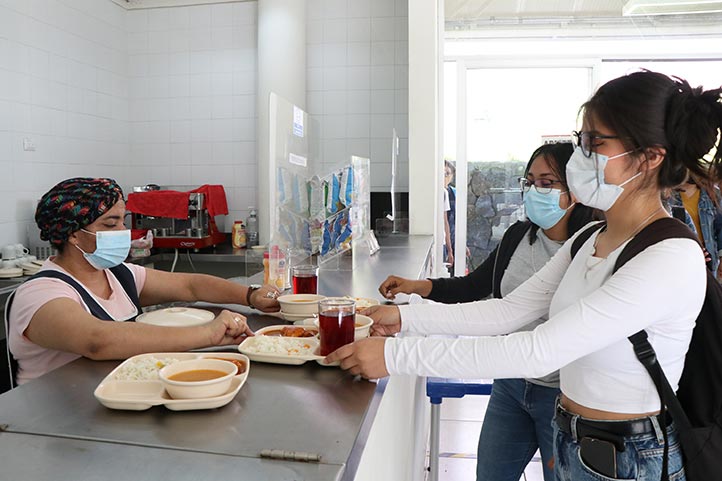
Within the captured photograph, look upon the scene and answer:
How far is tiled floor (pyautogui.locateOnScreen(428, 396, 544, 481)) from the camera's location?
120 inches

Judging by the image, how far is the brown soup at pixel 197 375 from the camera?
3.82 feet

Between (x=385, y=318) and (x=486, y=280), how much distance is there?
89 centimetres

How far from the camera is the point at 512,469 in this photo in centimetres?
212

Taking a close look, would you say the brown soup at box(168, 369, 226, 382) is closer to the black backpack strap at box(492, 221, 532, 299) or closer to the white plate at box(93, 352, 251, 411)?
the white plate at box(93, 352, 251, 411)

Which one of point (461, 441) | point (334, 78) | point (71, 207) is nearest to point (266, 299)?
point (71, 207)

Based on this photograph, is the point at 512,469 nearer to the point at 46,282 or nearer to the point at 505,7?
the point at 46,282

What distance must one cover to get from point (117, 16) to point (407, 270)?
3.77m

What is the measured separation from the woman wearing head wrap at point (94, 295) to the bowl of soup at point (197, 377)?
239 millimetres

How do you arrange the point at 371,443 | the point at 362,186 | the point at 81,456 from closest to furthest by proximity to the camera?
1. the point at 81,456
2. the point at 371,443
3. the point at 362,186

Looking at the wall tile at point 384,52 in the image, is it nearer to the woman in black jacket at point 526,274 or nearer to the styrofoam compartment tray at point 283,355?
the woman in black jacket at point 526,274

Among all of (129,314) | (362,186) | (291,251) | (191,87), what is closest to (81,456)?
(129,314)

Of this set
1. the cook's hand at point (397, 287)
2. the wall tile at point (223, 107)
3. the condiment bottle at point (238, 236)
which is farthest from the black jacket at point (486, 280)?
the wall tile at point (223, 107)

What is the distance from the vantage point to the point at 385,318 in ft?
5.44

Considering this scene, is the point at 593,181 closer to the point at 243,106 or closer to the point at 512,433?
the point at 512,433
